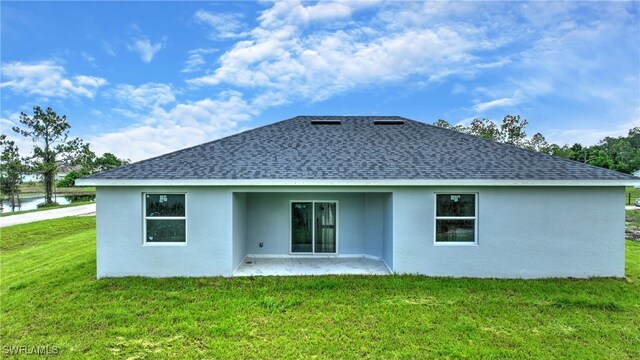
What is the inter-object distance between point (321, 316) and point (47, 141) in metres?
37.6

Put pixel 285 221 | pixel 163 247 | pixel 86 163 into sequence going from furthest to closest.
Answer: pixel 86 163 → pixel 285 221 → pixel 163 247

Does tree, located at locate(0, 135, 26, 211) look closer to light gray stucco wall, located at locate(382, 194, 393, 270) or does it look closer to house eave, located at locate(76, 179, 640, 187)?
house eave, located at locate(76, 179, 640, 187)

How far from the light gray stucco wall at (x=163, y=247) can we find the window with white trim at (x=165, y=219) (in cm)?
17

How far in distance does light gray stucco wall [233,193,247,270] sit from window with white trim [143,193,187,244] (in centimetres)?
137

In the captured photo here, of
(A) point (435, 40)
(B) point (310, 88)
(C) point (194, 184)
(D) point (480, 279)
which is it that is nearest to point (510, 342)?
(D) point (480, 279)

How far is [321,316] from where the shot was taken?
5930mm

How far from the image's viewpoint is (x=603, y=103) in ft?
59.9

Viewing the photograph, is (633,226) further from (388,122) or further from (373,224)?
(373,224)

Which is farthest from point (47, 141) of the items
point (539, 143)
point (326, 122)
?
point (539, 143)

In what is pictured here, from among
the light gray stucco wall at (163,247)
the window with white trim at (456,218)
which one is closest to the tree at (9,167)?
the light gray stucco wall at (163,247)

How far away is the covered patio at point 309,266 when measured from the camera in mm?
8656

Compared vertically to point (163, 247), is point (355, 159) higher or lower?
higher

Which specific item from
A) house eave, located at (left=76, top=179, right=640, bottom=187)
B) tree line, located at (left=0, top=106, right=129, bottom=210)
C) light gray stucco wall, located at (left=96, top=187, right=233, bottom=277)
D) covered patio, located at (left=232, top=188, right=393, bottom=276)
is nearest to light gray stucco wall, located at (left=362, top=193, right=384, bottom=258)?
covered patio, located at (left=232, top=188, right=393, bottom=276)

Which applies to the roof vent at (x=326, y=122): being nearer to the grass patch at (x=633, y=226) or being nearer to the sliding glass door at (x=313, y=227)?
the sliding glass door at (x=313, y=227)
